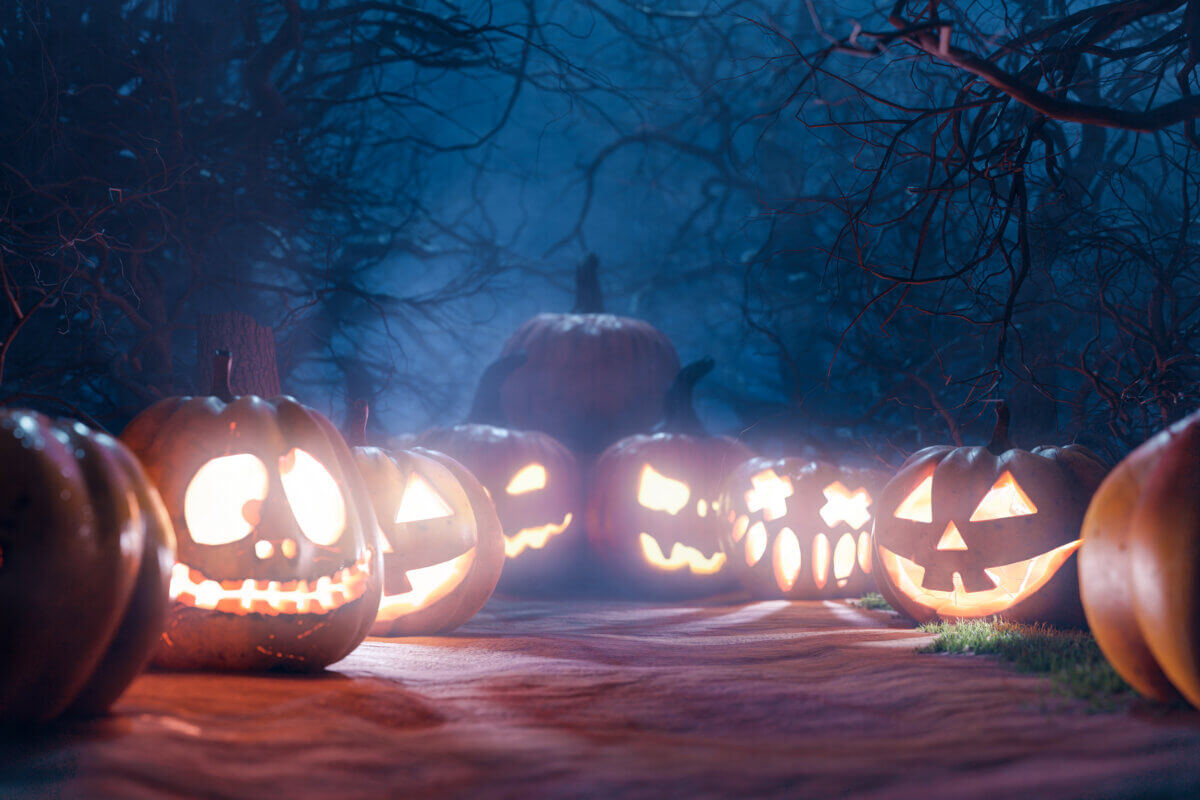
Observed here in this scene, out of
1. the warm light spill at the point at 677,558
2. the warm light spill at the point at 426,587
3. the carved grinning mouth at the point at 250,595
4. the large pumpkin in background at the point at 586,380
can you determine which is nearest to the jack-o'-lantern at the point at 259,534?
A: the carved grinning mouth at the point at 250,595

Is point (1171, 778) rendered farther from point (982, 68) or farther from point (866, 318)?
point (866, 318)

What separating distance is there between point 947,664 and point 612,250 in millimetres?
7752

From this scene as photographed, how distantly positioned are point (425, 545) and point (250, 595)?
1.14 metres

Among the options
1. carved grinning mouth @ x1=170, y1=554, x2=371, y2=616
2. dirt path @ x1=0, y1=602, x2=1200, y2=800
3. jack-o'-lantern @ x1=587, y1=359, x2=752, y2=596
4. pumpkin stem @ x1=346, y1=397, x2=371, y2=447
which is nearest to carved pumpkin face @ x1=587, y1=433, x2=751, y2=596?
jack-o'-lantern @ x1=587, y1=359, x2=752, y2=596

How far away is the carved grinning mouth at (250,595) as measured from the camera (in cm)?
239

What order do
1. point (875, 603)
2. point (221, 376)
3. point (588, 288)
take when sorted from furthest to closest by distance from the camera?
point (588, 288), point (875, 603), point (221, 376)

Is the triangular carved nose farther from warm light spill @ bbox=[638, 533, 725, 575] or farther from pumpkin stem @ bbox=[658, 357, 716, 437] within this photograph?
pumpkin stem @ bbox=[658, 357, 716, 437]

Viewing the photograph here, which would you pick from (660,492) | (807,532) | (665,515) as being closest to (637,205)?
(660,492)

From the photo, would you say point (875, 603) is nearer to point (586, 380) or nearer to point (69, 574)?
point (586, 380)

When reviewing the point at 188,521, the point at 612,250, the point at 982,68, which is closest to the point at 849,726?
the point at 982,68

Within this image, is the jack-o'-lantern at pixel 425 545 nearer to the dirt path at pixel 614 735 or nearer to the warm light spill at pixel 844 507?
the dirt path at pixel 614 735

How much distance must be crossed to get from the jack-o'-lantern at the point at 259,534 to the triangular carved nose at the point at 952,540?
2320 mm

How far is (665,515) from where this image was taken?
6027mm

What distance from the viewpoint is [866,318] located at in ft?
23.7
